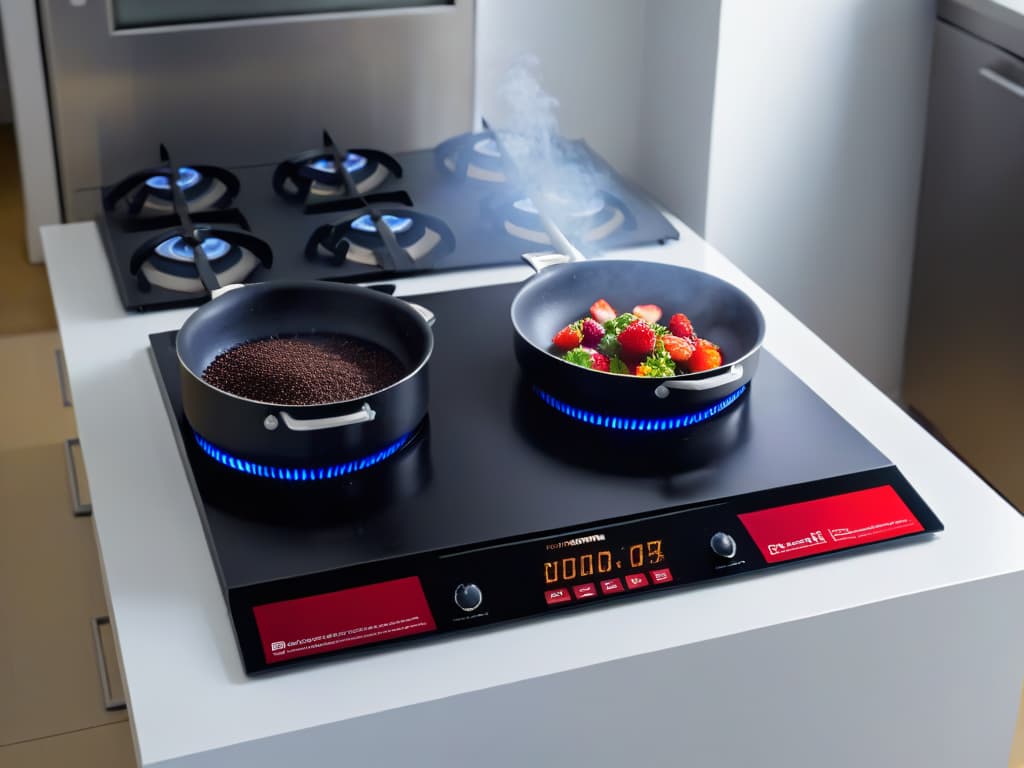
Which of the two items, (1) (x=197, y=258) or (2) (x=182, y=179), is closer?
(1) (x=197, y=258)

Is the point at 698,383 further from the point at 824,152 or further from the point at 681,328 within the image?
the point at 824,152

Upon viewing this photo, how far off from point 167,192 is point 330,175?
0.69 feet

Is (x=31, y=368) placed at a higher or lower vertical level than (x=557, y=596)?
lower

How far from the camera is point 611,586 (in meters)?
1.01

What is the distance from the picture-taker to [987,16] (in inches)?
64.8

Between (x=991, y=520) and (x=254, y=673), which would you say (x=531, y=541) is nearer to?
(x=254, y=673)

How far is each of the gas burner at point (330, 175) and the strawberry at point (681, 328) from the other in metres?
0.56

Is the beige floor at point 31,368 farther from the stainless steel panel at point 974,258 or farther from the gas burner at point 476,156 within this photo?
the gas burner at point 476,156

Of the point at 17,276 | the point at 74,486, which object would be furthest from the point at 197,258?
the point at 17,276

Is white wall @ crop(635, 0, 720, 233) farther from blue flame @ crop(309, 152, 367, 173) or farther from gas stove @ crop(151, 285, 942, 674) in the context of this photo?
gas stove @ crop(151, 285, 942, 674)

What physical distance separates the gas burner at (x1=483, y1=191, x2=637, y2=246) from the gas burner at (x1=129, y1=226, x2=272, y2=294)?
1.02 ft

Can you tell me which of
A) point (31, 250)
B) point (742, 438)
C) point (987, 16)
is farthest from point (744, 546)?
point (31, 250)

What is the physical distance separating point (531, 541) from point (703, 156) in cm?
89

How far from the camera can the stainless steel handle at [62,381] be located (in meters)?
1.63
